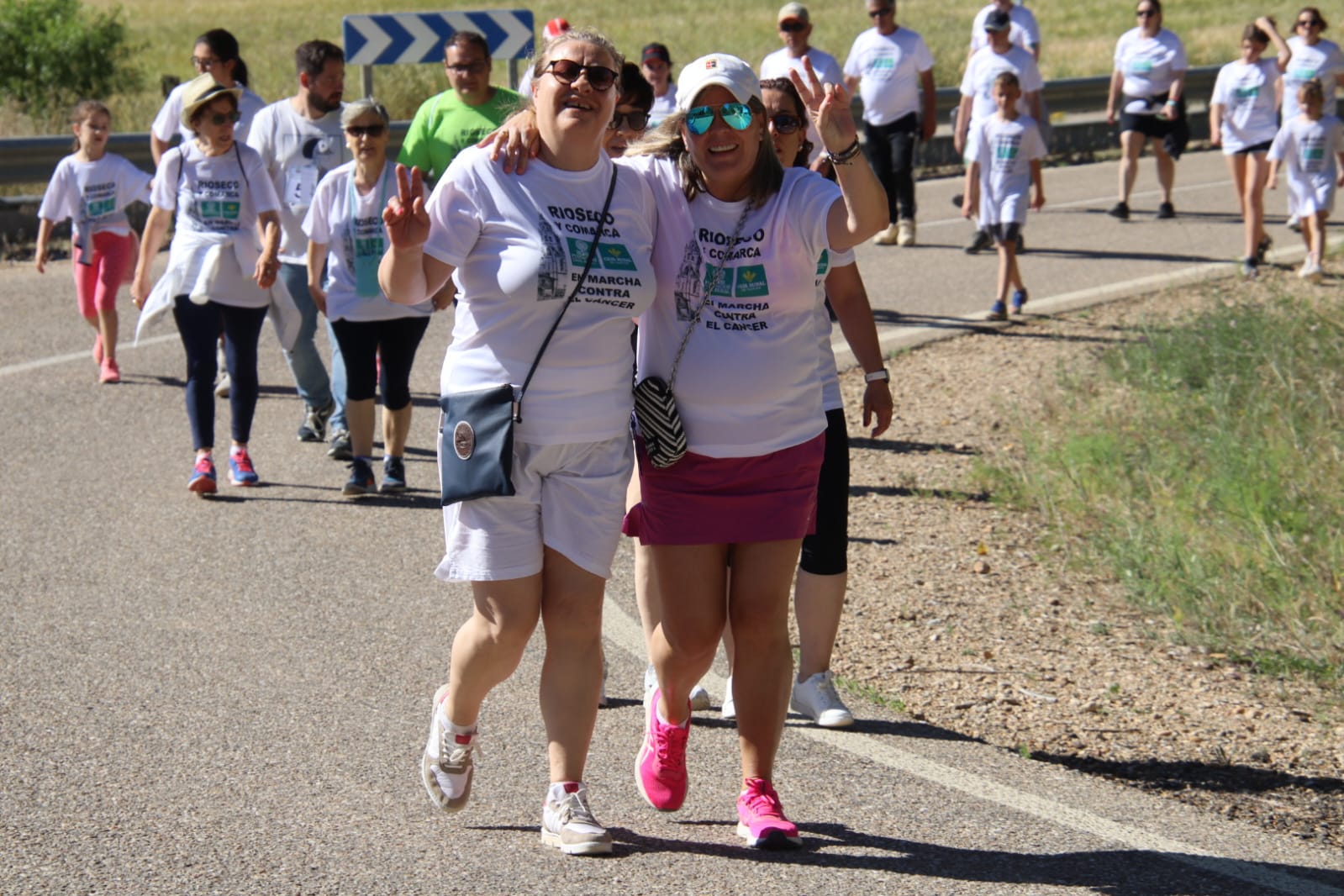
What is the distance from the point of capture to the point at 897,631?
20.7 feet

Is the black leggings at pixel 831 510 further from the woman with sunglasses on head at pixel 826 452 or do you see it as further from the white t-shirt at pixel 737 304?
the white t-shirt at pixel 737 304

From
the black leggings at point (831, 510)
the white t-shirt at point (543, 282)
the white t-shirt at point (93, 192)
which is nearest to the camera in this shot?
the white t-shirt at point (543, 282)

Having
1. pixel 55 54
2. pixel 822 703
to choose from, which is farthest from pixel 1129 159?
pixel 55 54

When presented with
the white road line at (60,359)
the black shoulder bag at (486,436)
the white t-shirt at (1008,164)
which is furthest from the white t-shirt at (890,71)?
the black shoulder bag at (486,436)

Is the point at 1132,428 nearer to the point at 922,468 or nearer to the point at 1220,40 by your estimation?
the point at 922,468

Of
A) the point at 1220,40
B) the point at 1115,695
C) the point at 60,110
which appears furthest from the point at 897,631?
the point at 1220,40

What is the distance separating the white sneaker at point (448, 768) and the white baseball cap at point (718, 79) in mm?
1698

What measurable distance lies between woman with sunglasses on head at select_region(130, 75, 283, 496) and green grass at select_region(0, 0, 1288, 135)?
52.6 ft

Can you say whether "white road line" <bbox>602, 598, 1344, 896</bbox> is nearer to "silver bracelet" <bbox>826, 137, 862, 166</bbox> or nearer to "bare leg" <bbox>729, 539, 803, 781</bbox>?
"bare leg" <bbox>729, 539, 803, 781</bbox>

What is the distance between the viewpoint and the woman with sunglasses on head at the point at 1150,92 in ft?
51.5

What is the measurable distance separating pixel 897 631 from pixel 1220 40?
41.5 metres

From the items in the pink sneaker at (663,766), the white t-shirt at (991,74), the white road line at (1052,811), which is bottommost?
the white road line at (1052,811)

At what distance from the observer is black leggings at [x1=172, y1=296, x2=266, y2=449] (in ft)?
25.8

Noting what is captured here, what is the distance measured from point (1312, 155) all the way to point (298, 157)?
790cm
